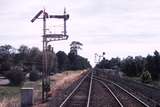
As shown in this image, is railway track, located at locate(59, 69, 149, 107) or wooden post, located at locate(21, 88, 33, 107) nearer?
wooden post, located at locate(21, 88, 33, 107)

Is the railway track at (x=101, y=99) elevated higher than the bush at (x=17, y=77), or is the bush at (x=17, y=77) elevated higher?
the bush at (x=17, y=77)

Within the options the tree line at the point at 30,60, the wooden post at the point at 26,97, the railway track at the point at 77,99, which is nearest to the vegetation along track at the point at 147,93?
the railway track at the point at 77,99

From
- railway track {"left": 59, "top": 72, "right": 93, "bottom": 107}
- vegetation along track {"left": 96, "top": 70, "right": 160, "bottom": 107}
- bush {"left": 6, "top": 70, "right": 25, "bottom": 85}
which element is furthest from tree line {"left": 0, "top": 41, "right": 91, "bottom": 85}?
railway track {"left": 59, "top": 72, "right": 93, "bottom": 107}

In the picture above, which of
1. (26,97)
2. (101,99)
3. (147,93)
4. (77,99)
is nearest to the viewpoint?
(26,97)

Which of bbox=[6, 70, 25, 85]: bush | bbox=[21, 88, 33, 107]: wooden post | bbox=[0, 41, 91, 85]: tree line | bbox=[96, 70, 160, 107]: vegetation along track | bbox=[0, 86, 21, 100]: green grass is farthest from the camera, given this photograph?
bbox=[0, 41, 91, 85]: tree line

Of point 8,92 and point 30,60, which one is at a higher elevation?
point 30,60

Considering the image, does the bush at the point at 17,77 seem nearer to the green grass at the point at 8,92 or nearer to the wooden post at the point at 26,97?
the green grass at the point at 8,92

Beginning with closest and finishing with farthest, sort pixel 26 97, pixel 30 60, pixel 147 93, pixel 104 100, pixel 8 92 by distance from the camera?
pixel 26 97, pixel 104 100, pixel 147 93, pixel 8 92, pixel 30 60

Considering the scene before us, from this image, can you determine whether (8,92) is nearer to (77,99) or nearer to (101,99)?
(77,99)

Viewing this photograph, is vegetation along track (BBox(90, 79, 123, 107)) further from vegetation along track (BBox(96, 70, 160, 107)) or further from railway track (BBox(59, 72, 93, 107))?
vegetation along track (BBox(96, 70, 160, 107))

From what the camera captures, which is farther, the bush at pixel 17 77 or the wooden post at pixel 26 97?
the bush at pixel 17 77

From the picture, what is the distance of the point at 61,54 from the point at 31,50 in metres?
17.5

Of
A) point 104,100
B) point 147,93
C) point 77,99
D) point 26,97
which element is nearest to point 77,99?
point 77,99

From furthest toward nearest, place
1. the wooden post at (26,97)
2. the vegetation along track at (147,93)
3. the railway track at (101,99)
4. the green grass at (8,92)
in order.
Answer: the green grass at (8,92)
the vegetation along track at (147,93)
the railway track at (101,99)
the wooden post at (26,97)
